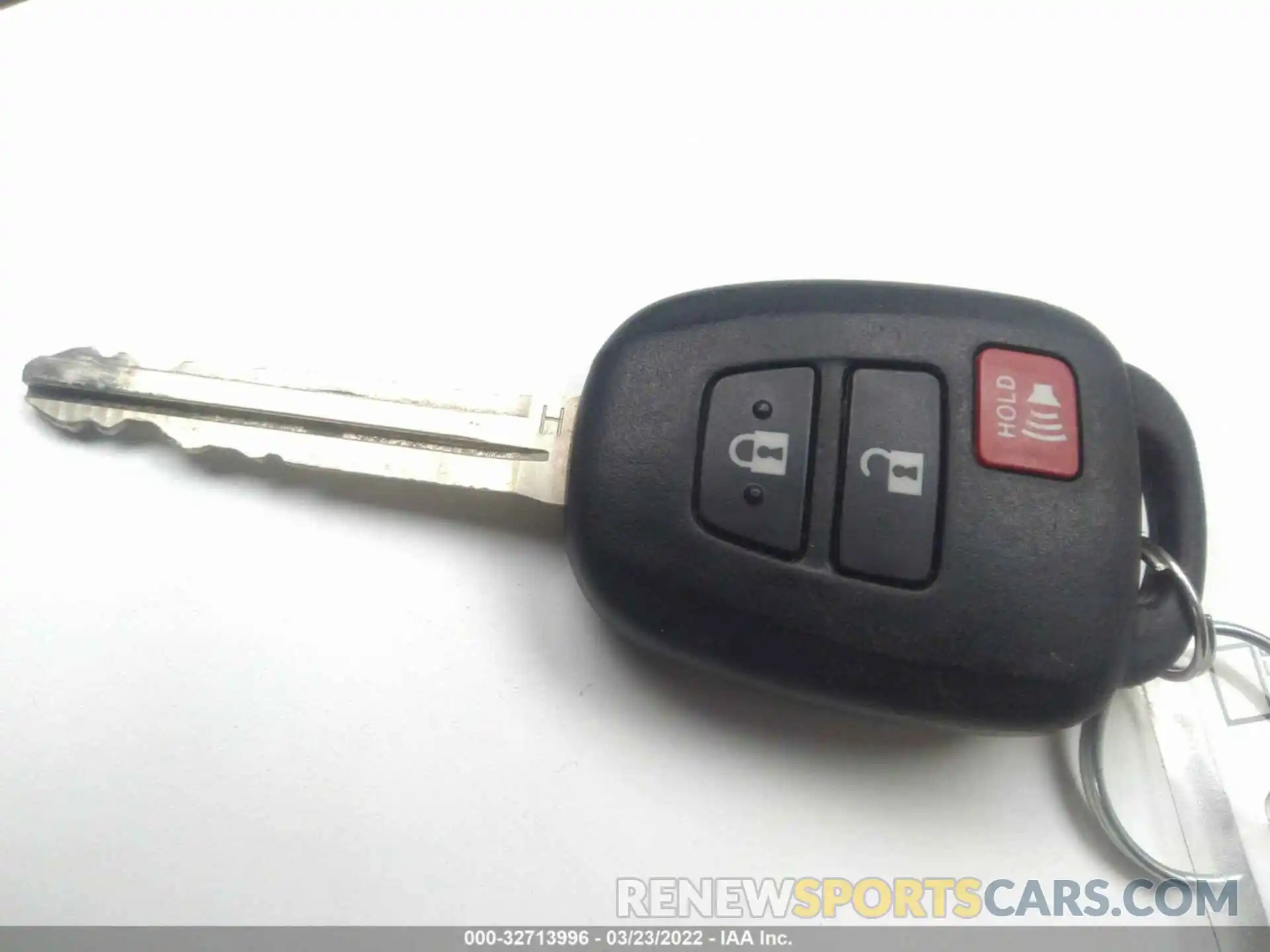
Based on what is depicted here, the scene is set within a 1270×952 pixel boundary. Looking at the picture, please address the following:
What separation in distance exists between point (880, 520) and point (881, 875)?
254mm

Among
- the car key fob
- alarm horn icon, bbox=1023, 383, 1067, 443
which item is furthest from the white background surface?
alarm horn icon, bbox=1023, 383, 1067, 443

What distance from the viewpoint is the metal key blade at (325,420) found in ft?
1.90

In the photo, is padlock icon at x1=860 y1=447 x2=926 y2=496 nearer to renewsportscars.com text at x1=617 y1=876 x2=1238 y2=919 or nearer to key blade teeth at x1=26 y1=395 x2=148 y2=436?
renewsportscars.com text at x1=617 y1=876 x2=1238 y2=919

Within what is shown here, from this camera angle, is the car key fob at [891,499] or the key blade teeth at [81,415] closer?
the car key fob at [891,499]

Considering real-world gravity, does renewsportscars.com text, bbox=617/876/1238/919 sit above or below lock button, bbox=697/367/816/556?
below

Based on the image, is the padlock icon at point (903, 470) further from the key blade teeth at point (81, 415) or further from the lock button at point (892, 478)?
the key blade teeth at point (81, 415)

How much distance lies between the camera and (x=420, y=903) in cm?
58

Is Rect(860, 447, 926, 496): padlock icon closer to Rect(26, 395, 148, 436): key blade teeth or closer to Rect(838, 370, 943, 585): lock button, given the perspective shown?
Rect(838, 370, 943, 585): lock button

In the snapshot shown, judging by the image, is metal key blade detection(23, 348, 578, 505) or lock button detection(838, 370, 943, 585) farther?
metal key blade detection(23, 348, 578, 505)

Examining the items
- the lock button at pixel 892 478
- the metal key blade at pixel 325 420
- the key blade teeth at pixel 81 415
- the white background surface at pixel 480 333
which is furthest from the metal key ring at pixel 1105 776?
the key blade teeth at pixel 81 415

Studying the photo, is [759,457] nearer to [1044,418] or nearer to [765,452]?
[765,452]

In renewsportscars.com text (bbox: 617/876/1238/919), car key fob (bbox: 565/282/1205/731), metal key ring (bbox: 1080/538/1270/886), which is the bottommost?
renewsportscars.com text (bbox: 617/876/1238/919)

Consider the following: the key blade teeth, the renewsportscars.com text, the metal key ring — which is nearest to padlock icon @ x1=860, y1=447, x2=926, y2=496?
the metal key ring

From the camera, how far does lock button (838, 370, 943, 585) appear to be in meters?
0.47
